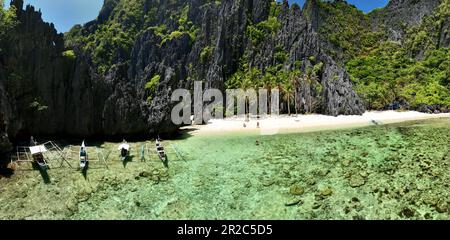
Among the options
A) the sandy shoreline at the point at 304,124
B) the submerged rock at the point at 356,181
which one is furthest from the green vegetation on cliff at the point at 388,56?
the submerged rock at the point at 356,181

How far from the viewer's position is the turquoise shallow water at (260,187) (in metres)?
21.7

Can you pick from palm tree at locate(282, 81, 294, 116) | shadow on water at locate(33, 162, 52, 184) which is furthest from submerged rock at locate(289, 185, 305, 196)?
palm tree at locate(282, 81, 294, 116)

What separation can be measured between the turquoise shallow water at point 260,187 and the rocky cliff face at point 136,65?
34.2ft

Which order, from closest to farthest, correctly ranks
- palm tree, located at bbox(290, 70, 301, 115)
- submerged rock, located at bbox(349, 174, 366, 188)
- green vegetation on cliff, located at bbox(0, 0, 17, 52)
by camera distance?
submerged rock, located at bbox(349, 174, 366, 188), green vegetation on cliff, located at bbox(0, 0, 17, 52), palm tree, located at bbox(290, 70, 301, 115)

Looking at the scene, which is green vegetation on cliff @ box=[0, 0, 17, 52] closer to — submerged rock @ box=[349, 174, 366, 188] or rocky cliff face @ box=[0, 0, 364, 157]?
rocky cliff face @ box=[0, 0, 364, 157]

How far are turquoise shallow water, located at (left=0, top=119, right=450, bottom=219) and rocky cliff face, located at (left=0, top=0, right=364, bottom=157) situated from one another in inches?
410

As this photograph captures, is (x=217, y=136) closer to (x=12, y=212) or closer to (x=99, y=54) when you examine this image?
(x=12, y=212)

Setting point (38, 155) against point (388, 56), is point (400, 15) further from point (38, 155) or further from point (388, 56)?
point (38, 155)

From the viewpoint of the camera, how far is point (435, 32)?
383 feet

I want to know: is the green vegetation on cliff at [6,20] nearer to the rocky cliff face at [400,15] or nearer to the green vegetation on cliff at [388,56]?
the green vegetation on cliff at [388,56]

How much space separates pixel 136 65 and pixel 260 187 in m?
120

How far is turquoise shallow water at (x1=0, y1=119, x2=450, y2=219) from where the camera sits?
21.7m
